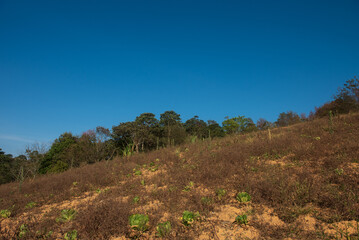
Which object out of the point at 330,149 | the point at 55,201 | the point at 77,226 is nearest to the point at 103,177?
the point at 55,201

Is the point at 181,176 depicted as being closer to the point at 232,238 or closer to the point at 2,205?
the point at 232,238

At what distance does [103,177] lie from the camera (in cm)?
885

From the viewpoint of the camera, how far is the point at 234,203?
4.67 meters

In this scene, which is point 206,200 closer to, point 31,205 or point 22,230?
point 22,230

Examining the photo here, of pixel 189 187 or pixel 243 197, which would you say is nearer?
pixel 243 197

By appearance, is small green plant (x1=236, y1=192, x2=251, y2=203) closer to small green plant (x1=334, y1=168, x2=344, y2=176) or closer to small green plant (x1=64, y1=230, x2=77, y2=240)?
small green plant (x1=334, y1=168, x2=344, y2=176)

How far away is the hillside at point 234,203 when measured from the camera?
3570mm

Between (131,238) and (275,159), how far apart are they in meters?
6.07

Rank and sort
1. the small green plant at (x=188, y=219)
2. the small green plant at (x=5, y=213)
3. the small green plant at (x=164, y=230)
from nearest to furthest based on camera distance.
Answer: the small green plant at (x=164, y=230), the small green plant at (x=188, y=219), the small green plant at (x=5, y=213)

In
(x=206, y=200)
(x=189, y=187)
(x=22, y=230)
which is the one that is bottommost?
(x=22, y=230)

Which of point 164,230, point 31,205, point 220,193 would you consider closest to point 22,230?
point 31,205

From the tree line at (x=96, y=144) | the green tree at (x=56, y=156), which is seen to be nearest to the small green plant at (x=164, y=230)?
the tree line at (x=96, y=144)

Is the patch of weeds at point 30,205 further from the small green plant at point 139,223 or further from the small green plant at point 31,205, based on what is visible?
the small green plant at point 139,223

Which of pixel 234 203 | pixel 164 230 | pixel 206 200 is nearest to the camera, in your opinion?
pixel 164 230
